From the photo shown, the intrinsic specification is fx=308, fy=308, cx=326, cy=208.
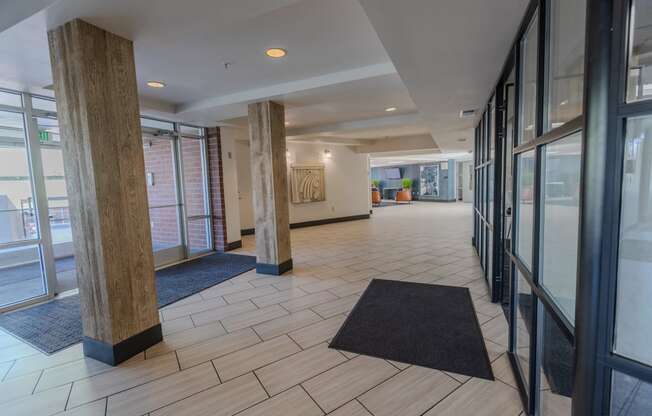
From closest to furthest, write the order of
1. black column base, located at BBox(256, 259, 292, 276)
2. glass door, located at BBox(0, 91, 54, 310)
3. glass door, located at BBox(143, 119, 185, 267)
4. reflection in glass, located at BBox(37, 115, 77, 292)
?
1. glass door, located at BBox(0, 91, 54, 310)
2. reflection in glass, located at BBox(37, 115, 77, 292)
3. black column base, located at BBox(256, 259, 292, 276)
4. glass door, located at BBox(143, 119, 185, 267)

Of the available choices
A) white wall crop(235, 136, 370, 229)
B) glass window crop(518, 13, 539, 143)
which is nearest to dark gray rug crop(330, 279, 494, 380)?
glass window crop(518, 13, 539, 143)

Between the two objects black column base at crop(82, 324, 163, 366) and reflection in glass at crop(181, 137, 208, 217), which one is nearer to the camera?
black column base at crop(82, 324, 163, 366)

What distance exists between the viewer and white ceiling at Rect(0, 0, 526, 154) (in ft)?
5.98

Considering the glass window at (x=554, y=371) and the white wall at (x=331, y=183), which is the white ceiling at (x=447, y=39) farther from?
the white wall at (x=331, y=183)

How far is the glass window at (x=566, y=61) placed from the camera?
1.01m

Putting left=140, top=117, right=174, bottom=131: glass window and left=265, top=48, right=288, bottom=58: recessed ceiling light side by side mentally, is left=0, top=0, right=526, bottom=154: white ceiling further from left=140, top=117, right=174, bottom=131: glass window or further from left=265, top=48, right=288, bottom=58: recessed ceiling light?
left=140, top=117, right=174, bottom=131: glass window

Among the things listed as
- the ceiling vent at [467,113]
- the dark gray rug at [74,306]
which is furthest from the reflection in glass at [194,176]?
the ceiling vent at [467,113]

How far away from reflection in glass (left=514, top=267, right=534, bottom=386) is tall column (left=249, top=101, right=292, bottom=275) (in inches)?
114

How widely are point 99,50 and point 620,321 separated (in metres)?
3.00

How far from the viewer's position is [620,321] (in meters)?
0.85

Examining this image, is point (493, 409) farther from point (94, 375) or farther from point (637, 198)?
point (94, 375)

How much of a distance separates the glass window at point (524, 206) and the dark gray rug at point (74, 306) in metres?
3.35

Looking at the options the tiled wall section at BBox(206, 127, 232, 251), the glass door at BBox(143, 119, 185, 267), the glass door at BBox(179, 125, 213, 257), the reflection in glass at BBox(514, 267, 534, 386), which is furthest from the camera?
the tiled wall section at BBox(206, 127, 232, 251)

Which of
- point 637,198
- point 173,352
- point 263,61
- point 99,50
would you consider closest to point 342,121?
point 263,61
